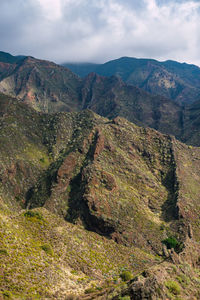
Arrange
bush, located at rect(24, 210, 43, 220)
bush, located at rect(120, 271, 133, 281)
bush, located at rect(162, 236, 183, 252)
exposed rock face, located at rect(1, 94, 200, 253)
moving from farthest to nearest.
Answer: exposed rock face, located at rect(1, 94, 200, 253)
bush, located at rect(162, 236, 183, 252)
bush, located at rect(24, 210, 43, 220)
bush, located at rect(120, 271, 133, 281)

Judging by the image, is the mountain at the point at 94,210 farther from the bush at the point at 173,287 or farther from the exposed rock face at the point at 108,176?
the exposed rock face at the point at 108,176

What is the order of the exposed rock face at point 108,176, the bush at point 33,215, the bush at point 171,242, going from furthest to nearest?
the exposed rock face at point 108,176 → the bush at point 171,242 → the bush at point 33,215

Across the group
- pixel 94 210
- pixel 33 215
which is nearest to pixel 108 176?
pixel 94 210

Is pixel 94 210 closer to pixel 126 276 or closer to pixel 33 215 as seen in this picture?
pixel 33 215

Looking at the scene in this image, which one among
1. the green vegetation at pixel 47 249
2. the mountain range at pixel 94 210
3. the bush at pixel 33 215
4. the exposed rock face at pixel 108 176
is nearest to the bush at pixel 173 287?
the mountain range at pixel 94 210

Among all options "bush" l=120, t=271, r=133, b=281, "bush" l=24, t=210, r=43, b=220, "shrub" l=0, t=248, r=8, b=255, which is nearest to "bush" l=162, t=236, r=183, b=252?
"bush" l=120, t=271, r=133, b=281

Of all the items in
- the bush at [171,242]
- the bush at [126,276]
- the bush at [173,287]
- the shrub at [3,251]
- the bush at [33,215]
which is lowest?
the bush at [171,242]

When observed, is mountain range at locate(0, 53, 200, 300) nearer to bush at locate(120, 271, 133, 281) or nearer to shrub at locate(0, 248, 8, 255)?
shrub at locate(0, 248, 8, 255)
